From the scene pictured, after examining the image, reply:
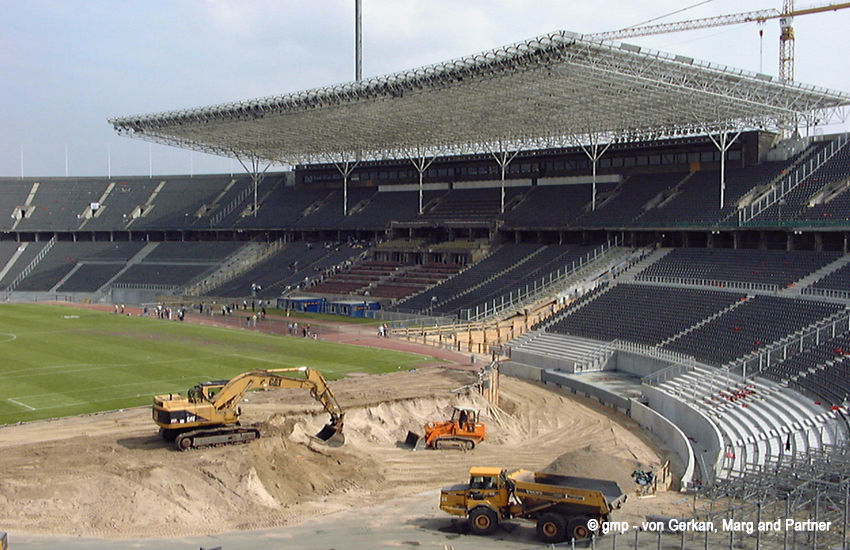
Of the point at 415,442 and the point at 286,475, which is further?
the point at 415,442

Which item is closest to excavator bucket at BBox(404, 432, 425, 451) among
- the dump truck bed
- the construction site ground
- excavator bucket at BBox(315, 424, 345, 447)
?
the construction site ground

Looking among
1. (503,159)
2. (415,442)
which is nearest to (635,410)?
(415,442)

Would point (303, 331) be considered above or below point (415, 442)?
above

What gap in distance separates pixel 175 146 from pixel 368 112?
27555 millimetres

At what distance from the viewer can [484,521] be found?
67.6 ft

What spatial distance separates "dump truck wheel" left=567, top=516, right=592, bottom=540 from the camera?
1928cm

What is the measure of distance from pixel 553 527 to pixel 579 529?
2.13ft

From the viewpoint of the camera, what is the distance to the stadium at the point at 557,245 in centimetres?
2983

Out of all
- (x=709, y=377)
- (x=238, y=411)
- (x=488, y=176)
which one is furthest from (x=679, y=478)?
(x=488, y=176)

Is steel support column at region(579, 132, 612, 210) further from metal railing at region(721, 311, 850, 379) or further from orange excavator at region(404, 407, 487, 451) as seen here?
orange excavator at region(404, 407, 487, 451)

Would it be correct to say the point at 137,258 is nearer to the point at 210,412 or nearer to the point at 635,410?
the point at 635,410

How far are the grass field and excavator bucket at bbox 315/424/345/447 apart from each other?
30.6 ft

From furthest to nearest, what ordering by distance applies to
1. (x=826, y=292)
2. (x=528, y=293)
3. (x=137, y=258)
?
(x=137, y=258)
(x=528, y=293)
(x=826, y=292)

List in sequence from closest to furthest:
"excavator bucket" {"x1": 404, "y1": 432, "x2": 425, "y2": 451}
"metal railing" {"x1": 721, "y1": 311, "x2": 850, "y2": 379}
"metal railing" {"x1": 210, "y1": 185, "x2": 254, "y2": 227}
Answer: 1. "excavator bucket" {"x1": 404, "y1": 432, "x2": 425, "y2": 451}
2. "metal railing" {"x1": 721, "y1": 311, "x2": 850, "y2": 379}
3. "metal railing" {"x1": 210, "y1": 185, "x2": 254, "y2": 227}
